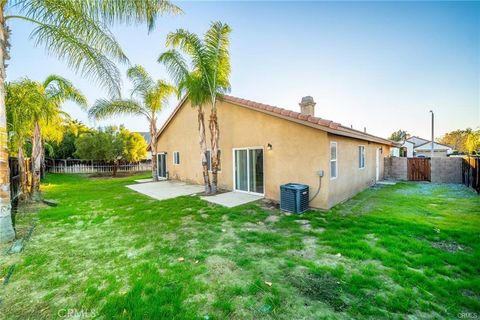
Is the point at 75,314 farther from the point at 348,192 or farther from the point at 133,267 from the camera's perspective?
the point at 348,192

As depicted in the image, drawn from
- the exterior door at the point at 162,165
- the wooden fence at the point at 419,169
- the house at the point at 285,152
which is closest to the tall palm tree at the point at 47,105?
the house at the point at 285,152

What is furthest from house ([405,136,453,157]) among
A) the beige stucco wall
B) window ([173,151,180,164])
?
window ([173,151,180,164])

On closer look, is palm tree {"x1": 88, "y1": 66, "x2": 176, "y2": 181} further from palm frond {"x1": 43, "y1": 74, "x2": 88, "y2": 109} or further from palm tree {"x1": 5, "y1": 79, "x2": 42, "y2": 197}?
palm tree {"x1": 5, "y1": 79, "x2": 42, "y2": 197}

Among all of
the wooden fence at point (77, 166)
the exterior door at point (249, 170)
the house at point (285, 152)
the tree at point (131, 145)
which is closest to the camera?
the house at point (285, 152)

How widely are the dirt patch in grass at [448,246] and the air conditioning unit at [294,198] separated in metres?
3.23

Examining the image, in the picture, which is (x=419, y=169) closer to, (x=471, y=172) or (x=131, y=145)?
(x=471, y=172)

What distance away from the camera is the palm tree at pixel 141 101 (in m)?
13.2

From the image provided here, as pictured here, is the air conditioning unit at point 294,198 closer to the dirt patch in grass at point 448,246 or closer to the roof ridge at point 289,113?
the roof ridge at point 289,113

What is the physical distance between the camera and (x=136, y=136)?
63.6 feet

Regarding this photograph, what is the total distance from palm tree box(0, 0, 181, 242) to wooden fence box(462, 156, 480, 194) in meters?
13.9

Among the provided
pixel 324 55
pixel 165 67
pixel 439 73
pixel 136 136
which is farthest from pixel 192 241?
pixel 136 136

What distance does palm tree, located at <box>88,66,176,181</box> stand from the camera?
13.2 metres

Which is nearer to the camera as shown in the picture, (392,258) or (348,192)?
(392,258)

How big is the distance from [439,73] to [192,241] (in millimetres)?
15534
